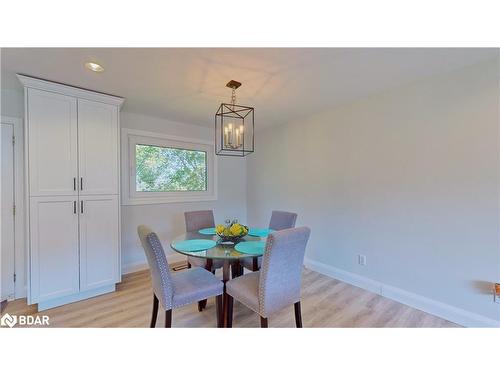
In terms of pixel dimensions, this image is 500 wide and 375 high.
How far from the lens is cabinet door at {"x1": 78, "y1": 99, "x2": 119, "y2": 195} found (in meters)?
2.26

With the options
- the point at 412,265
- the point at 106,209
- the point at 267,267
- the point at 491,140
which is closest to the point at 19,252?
the point at 106,209

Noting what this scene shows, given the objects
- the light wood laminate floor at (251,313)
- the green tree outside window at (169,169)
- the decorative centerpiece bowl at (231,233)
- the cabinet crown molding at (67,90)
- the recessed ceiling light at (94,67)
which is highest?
the recessed ceiling light at (94,67)

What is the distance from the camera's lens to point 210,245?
188 centimetres

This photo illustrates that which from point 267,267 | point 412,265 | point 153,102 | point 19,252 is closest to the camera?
point 267,267

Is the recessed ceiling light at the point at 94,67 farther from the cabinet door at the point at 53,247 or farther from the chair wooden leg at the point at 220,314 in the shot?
the chair wooden leg at the point at 220,314

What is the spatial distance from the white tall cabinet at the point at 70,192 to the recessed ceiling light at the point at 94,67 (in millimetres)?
520

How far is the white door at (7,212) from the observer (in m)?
2.22

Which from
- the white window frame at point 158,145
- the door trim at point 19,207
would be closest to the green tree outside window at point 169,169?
the white window frame at point 158,145

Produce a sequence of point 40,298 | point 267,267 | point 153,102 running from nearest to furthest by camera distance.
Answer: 1. point 267,267
2. point 40,298
3. point 153,102

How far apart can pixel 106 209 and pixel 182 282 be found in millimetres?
1367

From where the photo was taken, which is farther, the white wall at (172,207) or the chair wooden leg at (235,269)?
the white wall at (172,207)

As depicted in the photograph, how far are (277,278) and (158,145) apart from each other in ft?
8.98

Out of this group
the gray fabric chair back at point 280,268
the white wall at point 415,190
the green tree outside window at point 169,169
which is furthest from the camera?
the green tree outside window at point 169,169

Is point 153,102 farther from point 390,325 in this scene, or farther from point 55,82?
point 390,325
